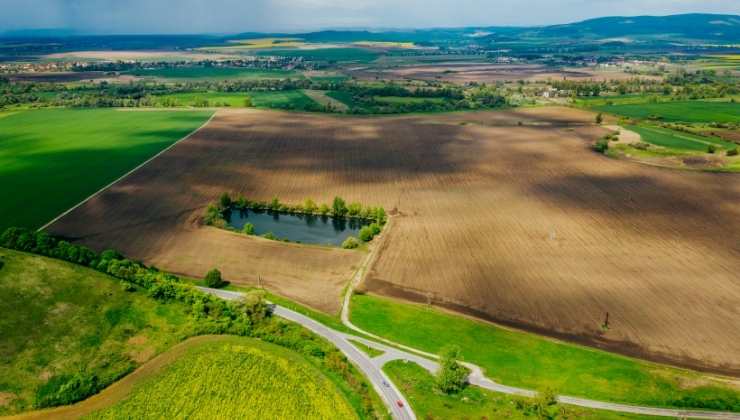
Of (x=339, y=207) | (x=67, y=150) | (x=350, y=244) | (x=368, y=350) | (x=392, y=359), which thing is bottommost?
(x=392, y=359)

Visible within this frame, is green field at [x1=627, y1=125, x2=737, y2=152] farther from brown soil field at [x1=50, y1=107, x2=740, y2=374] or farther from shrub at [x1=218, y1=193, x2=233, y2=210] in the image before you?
shrub at [x1=218, y1=193, x2=233, y2=210]

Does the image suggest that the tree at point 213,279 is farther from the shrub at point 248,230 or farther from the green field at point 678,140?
the green field at point 678,140

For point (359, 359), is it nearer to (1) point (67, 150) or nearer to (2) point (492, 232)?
Answer: (2) point (492, 232)

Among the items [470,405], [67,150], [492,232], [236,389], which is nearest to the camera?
[470,405]

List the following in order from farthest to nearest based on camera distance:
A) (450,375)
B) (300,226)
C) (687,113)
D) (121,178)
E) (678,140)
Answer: (687,113) < (678,140) < (121,178) < (300,226) < (450,375)

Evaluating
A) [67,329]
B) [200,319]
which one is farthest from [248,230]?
[67,329]

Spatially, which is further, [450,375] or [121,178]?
[121,178]

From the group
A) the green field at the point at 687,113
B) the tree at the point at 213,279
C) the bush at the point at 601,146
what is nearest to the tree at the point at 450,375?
the tree at the point at 213,279

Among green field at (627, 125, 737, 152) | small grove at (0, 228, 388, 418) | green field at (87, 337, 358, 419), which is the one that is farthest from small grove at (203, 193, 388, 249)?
green field at (627, 125, 737, 152)
